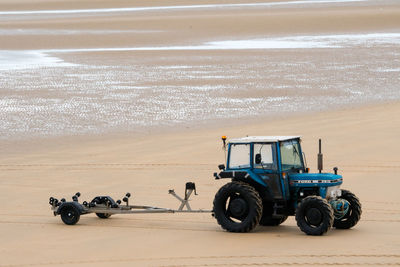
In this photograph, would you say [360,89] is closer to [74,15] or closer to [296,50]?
[296,50]

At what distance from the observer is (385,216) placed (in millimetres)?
13008

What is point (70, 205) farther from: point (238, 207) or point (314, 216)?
point (314, 216)

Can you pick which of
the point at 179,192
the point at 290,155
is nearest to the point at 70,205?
the point at 179,192

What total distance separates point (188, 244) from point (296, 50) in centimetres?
2672

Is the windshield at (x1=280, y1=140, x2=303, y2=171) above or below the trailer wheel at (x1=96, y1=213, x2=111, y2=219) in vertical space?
above

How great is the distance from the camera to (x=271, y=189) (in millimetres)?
11953

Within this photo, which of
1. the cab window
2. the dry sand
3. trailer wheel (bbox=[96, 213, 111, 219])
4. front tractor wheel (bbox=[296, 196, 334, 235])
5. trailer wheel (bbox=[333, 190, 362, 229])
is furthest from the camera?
trailer wheel (bbox=[96, 213, 111, 219])

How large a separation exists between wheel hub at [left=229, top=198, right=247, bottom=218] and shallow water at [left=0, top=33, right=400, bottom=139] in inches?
441

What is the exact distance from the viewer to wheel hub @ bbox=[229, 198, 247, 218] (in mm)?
11828

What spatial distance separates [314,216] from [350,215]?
2.71 ft

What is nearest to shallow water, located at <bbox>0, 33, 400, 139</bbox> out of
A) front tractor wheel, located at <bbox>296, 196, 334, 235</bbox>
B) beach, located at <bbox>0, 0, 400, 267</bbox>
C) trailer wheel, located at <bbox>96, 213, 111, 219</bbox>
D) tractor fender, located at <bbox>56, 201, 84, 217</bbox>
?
beach, located at <bbox>0, 0, 400, 267</bbox>

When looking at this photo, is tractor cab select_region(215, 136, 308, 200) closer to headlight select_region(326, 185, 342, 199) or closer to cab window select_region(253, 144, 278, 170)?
cab window select_region(253, 144, 278, 170)

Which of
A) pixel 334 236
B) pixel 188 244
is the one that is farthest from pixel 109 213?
pixel 334 236

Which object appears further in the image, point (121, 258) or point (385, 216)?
point (385, 216)
